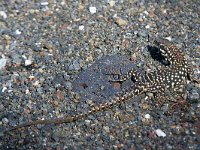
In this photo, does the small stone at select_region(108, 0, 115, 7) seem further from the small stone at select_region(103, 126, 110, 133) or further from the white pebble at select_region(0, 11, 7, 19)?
the small stone at select_region(103, 126, 110, 133)

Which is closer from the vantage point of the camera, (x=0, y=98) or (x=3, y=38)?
(x=0, y=98)

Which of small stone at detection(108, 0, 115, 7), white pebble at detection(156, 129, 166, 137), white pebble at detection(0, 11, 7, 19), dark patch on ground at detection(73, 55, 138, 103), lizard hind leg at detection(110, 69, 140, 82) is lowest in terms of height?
white pebble at detection(156, 129, 166, 137)

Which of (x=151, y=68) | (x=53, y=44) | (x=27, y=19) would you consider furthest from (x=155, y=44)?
(x=27, y=19)

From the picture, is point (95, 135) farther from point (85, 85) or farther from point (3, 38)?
point (3, 38)

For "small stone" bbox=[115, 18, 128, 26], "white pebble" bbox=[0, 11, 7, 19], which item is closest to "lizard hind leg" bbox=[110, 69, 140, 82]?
"small stone" bbox=[115, 18, 128, 26]

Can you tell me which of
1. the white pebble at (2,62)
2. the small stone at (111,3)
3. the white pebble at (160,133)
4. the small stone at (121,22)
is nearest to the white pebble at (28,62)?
the white pebble at (2,62)

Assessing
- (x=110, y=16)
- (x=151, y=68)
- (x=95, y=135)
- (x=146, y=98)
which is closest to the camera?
(x=95, y=135)
